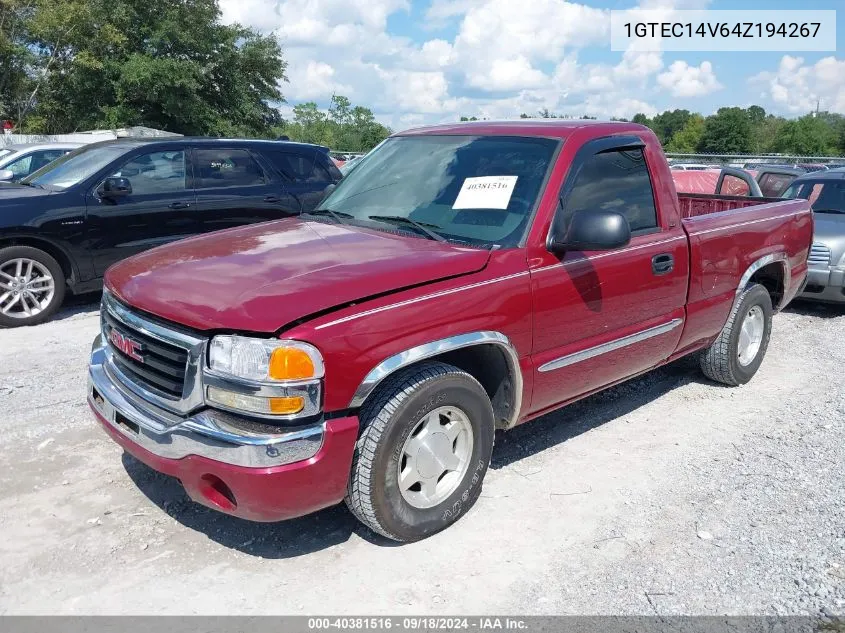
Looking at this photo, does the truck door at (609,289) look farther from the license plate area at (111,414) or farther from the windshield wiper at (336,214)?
the license plate area at (111,414)

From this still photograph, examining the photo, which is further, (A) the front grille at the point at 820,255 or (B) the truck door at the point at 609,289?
(A) the front grille at the point at 820,255

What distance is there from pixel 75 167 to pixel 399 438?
6182 millimetres

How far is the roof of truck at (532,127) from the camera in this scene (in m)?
4.11

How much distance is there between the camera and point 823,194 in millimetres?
9031

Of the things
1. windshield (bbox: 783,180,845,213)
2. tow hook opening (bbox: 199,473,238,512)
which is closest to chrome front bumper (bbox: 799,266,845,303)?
windshield (bbox: 783,180,845,213)

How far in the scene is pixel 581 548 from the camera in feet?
11.2

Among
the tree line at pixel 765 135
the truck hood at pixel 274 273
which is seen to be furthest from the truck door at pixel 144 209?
the tree line at pixel 765 135

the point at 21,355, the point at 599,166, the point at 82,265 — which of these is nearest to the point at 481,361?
the point at 599,166

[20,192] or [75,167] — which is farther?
[75,167]

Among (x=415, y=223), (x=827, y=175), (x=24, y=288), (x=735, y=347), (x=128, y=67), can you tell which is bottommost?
(x=735, y=347)

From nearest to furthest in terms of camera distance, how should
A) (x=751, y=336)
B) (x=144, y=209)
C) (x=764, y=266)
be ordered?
(x=764, y=266)
(x=751, y=336)
(x=144, y=209)

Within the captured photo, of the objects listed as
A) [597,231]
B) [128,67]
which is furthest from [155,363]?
[128,67]

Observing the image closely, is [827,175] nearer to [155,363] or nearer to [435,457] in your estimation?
[435,457]

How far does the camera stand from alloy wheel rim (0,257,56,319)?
22.5 ft
